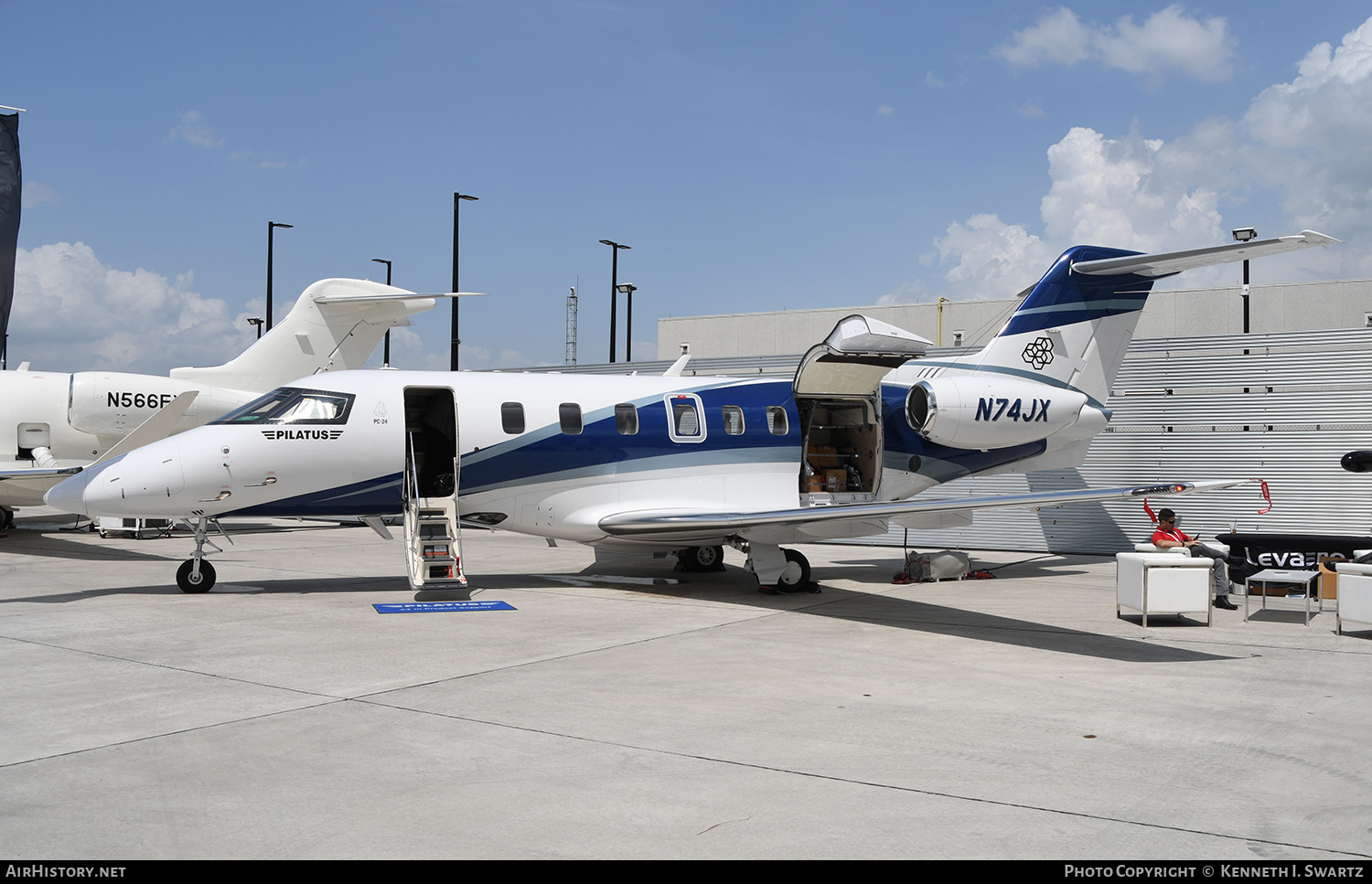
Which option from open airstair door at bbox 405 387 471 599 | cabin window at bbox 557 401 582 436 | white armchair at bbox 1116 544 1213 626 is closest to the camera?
white armchair at bbox 1116 544 1213 626

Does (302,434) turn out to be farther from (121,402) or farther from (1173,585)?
(121,402)

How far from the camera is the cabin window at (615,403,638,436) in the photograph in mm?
13648

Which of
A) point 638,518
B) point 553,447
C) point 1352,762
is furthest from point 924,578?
point 1352,762

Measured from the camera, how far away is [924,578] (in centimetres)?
1584

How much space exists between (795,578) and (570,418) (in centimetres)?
359

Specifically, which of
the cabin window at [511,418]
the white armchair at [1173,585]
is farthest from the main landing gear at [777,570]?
the white armchair at [1173,585]

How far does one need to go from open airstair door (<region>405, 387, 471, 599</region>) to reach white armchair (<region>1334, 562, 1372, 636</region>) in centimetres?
915

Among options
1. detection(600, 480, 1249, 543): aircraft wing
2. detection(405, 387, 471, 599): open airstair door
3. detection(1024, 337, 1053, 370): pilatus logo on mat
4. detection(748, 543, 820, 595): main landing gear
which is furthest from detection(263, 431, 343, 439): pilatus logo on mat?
detection(1024, 337, 1053, 370): pilatus logo on mat

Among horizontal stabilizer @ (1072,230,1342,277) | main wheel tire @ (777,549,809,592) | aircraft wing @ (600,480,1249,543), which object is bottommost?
main wheel tire @ (777,549,809,592)

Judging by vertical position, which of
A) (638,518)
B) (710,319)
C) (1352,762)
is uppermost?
(710,319)

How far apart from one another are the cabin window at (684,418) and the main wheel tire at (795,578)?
77.7 inches

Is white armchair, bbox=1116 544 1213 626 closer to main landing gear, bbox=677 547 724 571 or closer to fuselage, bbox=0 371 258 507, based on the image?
main landing gear, bbox=677 547 724 571
